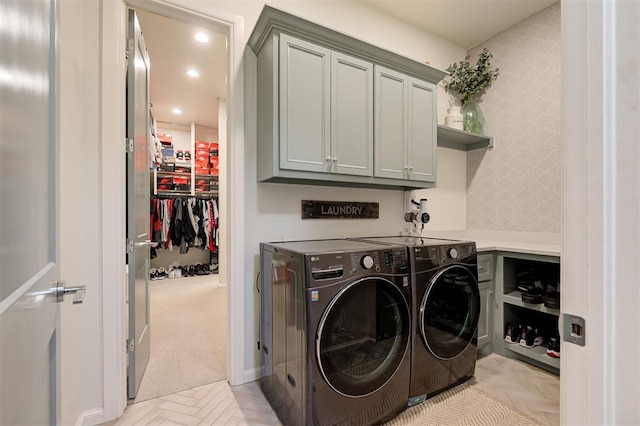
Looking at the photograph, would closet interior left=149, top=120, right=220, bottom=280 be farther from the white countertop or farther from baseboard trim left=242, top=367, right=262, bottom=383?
the white countertop

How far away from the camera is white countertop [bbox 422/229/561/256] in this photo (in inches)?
92.1

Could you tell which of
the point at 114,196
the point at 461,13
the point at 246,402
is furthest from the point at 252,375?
the point at 461,13

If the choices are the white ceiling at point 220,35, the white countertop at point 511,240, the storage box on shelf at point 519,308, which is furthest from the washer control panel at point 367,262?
the white ceiling at point 220,35

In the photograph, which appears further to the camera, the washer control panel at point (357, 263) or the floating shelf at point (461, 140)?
the floating shelf at point (461, 140)

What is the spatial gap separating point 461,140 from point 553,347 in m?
2.03

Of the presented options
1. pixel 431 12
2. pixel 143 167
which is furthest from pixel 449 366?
pixel 431 12

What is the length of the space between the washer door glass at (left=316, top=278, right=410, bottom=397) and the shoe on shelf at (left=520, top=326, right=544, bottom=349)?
4.53 feet

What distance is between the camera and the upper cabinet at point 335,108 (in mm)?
1856

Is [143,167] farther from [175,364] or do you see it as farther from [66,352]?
[175,364]

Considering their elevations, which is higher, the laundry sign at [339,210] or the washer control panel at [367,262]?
the laundry sign at [339,210]

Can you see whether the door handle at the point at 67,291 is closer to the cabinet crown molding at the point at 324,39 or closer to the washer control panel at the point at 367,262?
the washer control panel at the point at 367,262

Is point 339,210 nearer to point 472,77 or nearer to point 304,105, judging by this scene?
point 304,105

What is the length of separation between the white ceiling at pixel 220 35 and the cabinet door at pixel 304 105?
121 cm

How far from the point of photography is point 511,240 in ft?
9.56
